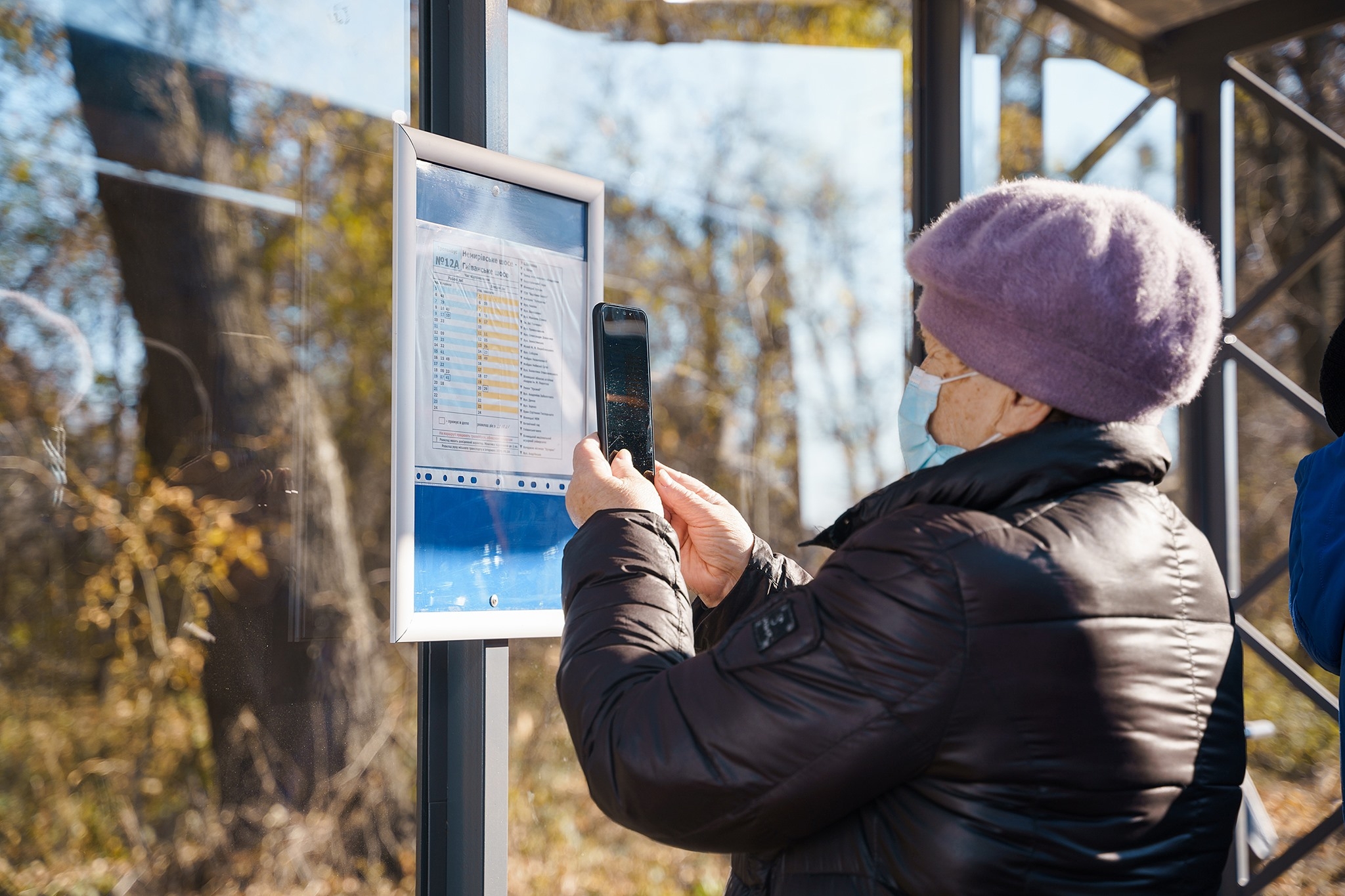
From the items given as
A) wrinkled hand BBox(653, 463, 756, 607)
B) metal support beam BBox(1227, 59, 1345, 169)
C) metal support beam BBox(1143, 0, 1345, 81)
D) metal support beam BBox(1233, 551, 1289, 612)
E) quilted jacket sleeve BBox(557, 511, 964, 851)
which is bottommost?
metal support beam BBox(1233, 551, 1289, 612)

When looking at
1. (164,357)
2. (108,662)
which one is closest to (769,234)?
(164,357)

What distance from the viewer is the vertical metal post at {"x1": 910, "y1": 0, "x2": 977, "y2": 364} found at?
2717 mm

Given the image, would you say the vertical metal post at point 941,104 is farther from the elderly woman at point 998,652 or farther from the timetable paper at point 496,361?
the elderly woman at point 998,652

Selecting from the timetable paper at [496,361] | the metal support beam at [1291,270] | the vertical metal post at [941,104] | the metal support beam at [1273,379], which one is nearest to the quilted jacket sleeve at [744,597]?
the timetable paper at [496,361]

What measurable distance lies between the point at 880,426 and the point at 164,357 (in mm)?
2675

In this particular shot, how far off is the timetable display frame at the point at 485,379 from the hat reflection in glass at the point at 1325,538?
1060 mm

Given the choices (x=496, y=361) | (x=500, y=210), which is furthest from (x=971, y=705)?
(x=500, y=210)

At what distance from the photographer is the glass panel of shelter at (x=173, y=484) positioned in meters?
1.67

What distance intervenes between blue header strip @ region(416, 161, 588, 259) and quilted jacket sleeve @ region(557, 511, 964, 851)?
2.59ft

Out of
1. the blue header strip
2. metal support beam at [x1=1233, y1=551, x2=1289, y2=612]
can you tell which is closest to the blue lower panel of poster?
the blue header strip

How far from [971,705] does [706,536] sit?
2.04ft

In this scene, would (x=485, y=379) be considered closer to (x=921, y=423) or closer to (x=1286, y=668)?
(x=921, y=423)

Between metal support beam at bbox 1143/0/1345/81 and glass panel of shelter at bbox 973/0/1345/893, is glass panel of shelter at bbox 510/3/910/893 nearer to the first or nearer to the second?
glass panel of shelter at bbox 973/0/1345/893

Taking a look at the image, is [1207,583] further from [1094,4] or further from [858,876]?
[1094,4]
